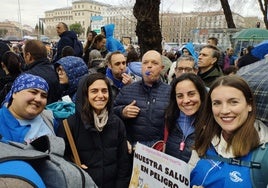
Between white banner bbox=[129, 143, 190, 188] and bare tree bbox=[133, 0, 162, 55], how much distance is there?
2.94m

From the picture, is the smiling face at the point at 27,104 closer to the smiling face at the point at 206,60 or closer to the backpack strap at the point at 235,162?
the backpack strap at the point at 235,162

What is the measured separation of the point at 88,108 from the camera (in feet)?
7.53

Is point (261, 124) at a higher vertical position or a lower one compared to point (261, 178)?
higher

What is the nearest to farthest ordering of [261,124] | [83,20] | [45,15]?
[261,124], [83,20], [45,15]

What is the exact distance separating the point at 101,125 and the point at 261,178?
49.0 inches

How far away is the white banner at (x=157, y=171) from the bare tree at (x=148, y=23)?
294 cm

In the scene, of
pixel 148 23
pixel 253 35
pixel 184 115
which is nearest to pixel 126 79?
pixel 184 115

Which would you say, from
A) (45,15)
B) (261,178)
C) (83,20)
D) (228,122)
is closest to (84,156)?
(228,122)

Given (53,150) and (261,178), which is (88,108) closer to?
(53,150)

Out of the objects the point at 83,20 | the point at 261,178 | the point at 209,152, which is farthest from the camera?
the point at 83,20

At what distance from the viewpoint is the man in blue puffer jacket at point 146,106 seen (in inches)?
105

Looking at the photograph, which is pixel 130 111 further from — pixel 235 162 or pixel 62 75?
pixel 235 162

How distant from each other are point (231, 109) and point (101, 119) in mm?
1072

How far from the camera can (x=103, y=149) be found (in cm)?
229
